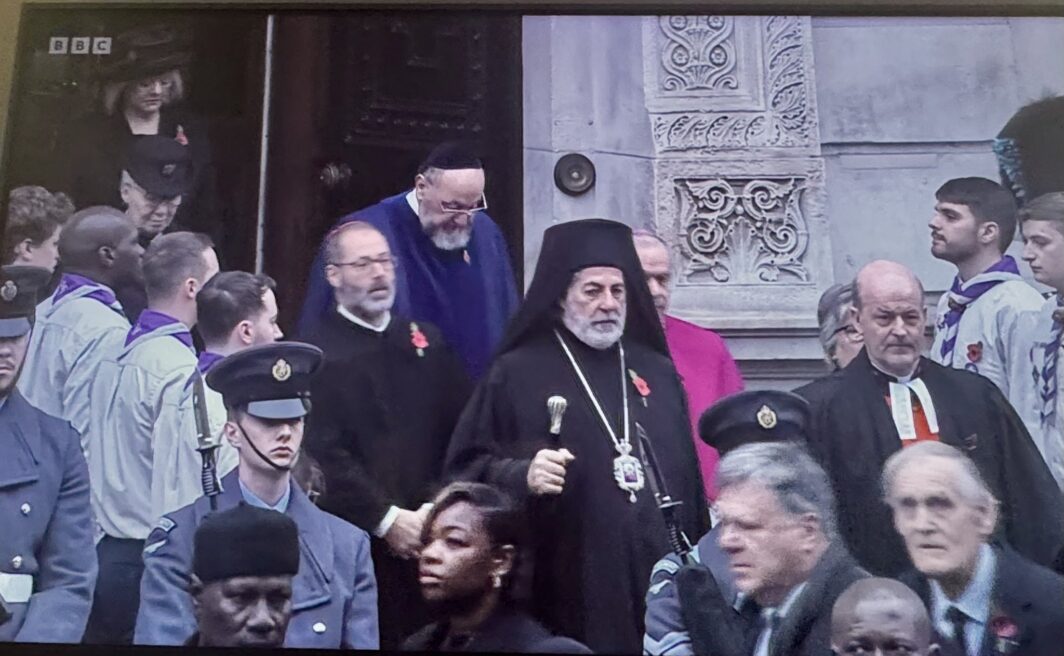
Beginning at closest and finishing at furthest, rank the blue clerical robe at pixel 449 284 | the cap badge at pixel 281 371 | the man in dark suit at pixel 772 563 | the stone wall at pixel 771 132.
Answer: the man in dark suit at pixel 772 563 < the cap badge at pixel 281 371 < the blue clerical robe at pixel 449 284 < the stone wall at pixel 771 132

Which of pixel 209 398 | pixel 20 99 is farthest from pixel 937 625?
pixel 20 99

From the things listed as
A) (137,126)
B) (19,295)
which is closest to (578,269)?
(137,126)

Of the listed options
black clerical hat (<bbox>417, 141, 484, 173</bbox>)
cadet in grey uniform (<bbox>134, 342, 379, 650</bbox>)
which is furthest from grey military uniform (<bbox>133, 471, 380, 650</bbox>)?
black clerical hat (<bbox>417, 141, 484, 173</bbox>)

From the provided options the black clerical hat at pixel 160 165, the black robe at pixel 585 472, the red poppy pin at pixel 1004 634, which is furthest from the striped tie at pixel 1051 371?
the black clerical hat at pixel 160 165

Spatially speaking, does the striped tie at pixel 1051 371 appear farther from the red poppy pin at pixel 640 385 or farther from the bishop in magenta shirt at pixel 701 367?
the red poppy pin at pixel 640 385

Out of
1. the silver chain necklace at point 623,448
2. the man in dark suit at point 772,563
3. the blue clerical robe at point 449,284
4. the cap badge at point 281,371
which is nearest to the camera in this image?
the man in dark suit at point 772,563

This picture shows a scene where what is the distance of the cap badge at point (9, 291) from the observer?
15.7 ft

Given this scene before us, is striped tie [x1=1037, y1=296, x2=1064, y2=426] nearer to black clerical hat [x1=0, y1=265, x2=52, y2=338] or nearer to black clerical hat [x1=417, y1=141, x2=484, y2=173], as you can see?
black clerical hat [x1=417, y1=141, x2=484, y2=173]

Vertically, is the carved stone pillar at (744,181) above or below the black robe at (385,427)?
above

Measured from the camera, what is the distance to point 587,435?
451 centimetres

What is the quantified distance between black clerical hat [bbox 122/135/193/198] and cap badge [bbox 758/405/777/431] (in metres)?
2.32

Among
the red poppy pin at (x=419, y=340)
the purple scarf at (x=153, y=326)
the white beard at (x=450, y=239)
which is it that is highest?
the white beard at (x=450, y=239)

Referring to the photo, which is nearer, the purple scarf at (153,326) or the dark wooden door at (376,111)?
the purple scarf at (153,326)

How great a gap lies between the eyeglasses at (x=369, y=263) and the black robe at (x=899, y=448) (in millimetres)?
1581
